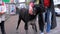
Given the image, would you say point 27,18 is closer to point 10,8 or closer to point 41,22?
point 41,22

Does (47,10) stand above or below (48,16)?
above

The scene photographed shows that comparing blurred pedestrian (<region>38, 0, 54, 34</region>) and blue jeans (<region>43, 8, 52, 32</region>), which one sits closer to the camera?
blurred pedestrian (<region>38, 0, 54, 34</region>)

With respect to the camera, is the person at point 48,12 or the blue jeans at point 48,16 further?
the blue jeans at point 48,16

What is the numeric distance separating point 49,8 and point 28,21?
1.11 meters

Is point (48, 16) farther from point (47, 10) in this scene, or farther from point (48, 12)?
point (47, 10)

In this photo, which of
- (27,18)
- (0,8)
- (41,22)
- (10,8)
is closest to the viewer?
(0,8)

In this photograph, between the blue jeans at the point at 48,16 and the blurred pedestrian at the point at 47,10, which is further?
the blue jeans at the point at 48,16

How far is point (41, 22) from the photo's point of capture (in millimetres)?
8055

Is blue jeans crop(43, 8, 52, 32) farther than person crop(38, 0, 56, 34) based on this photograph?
Yes

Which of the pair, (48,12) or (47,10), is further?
(48,12)

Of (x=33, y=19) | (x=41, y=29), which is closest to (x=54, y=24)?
(x=41, y=29)

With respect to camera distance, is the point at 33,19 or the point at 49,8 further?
the point at 49,8

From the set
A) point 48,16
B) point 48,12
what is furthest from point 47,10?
point 48,16

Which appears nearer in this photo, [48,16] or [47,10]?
[47,10]
